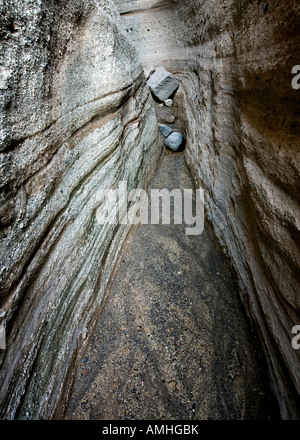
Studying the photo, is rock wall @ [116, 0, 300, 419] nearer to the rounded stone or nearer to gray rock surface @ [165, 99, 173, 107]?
the rounded stone

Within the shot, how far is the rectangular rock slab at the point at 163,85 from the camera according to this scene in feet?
15.6

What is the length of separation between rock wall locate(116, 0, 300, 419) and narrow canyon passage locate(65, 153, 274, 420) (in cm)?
20

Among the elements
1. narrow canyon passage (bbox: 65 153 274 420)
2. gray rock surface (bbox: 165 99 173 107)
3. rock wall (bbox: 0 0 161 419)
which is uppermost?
gray rock surface (bbox: 165 99 173 107)

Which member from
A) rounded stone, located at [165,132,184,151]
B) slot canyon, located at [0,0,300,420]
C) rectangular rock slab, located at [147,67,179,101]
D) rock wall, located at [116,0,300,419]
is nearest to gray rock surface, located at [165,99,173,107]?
rectangular rock slab, located at [147,67,179,101]

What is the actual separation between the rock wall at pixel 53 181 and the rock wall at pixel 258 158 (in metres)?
1.04

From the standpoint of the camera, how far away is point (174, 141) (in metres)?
4.13

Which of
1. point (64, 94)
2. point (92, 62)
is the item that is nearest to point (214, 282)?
point (64, 94)

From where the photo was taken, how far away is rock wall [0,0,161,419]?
1.21 m

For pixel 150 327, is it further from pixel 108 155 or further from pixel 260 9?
pixel 260 9

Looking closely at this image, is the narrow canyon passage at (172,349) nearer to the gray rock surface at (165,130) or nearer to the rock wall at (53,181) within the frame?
the rock wall at (53,181)

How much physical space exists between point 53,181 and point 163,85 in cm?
425

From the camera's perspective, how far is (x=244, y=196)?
185cm

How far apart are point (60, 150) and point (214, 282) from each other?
1735 mm

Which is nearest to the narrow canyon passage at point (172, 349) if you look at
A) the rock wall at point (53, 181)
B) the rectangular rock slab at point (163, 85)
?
the rock wall at point (53, 181)
